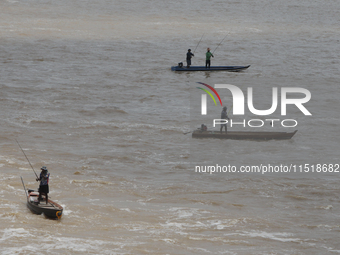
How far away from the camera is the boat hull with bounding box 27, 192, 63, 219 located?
14812 mm

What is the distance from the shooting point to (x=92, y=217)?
1540 cm

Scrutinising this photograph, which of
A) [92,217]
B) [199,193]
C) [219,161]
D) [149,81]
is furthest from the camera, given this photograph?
[149,81]

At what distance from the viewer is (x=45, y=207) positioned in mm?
14953

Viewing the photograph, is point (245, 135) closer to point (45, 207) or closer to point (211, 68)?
point (45, 207)

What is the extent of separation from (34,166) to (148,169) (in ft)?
14.2

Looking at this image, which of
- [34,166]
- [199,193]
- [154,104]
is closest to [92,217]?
[199,193]

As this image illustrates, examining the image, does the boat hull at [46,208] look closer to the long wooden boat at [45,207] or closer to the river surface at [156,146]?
the long wooden boat at [45,207]

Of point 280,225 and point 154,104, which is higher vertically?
point 154,104

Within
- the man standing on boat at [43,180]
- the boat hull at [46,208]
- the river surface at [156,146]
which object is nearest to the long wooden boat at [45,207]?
the boat hull at [46,208]

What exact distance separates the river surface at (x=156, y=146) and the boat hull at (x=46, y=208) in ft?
0.62

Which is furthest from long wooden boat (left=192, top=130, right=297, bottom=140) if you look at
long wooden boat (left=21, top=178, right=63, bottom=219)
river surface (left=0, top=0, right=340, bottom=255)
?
long wooden boat (left=21, top=178, right=63, bottom=219)

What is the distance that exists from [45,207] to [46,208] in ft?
0.30

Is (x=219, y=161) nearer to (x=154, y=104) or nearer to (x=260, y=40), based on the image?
(x=154, y=104)

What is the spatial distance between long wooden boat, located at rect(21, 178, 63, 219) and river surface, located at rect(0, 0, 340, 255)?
0.19 metres
